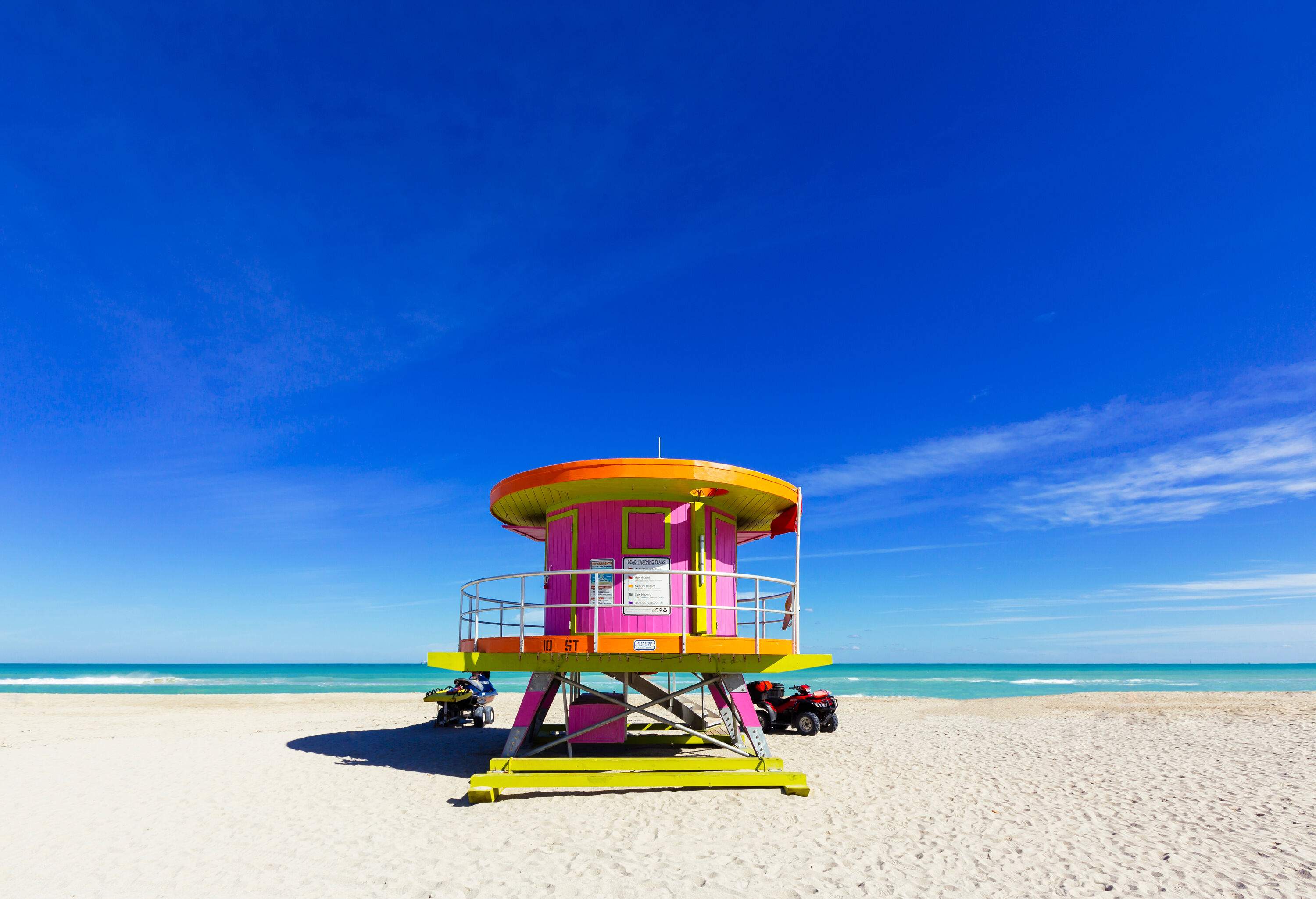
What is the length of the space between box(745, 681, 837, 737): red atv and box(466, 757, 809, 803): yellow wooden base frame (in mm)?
7268

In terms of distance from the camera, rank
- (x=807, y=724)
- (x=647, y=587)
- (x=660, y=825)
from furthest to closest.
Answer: (x=807, y=724) → (x=647, y=587) → (x=660, y=825)

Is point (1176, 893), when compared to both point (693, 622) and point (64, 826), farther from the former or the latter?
point (64, 826)

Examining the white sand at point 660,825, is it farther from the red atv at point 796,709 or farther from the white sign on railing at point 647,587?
the white sign on railing at point 647,587

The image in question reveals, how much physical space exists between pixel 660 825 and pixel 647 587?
366 cm

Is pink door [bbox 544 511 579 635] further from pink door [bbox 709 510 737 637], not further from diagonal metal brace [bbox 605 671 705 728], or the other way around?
pink door [bbox 709 510 737 637]

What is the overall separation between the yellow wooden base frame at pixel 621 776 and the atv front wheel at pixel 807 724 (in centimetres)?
735

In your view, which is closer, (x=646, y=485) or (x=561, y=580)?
(x=646, y=485)

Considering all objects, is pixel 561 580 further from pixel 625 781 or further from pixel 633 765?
pixel 625 781

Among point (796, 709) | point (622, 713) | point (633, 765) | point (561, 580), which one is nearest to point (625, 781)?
point (633, 765)

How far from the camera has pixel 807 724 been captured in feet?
59.0

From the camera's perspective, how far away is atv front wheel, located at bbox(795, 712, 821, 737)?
17969 mm

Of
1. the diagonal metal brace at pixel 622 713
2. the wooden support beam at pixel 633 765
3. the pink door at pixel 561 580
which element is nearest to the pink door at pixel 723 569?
the diagonal metal brace at pixel 622 713

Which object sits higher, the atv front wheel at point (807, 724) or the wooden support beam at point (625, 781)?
the wooden support beam at point (625, 781)

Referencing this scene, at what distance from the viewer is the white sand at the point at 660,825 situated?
703cm
